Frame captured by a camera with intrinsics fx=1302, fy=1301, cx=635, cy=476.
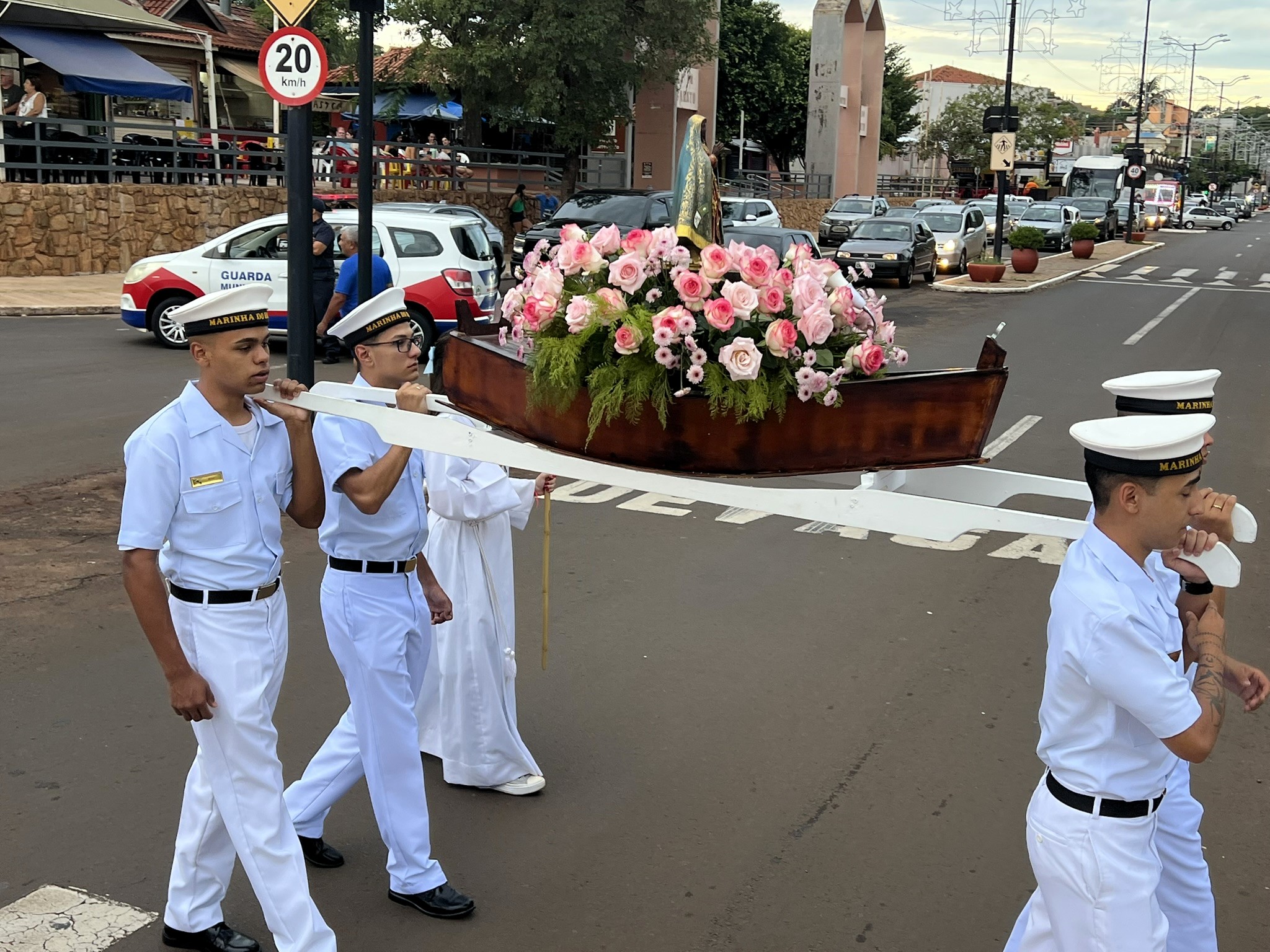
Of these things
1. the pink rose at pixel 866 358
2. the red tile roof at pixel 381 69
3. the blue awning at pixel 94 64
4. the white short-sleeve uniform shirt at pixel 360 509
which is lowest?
the white short-sleeve uniform shirt at pixel 360 509

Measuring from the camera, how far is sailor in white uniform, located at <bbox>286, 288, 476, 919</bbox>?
4.14 m

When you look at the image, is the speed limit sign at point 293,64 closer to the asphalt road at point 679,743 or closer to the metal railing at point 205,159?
the asphalt road at point 679,743

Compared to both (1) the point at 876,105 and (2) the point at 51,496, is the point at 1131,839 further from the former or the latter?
(1) the point at 876,105

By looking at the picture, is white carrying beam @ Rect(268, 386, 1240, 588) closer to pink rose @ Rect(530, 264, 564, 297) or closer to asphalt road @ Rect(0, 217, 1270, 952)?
pink rose @ Rect(530, 264, 564, 297)

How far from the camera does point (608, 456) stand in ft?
10.8

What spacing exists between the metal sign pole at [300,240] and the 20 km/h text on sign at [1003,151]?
2406 cm

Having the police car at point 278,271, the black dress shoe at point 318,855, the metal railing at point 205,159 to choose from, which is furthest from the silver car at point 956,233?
the black dress shoe at point 318,855

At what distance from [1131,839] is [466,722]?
2.74 m

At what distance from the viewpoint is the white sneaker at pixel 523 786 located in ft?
16.5

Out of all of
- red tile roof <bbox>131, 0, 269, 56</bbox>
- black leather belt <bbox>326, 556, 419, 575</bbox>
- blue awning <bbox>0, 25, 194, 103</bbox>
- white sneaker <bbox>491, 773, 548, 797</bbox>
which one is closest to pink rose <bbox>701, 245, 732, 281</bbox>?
black leather belt <bbox>326, 556, 419, 575</bbox>

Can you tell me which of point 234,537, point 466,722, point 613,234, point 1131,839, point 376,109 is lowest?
point 466,722

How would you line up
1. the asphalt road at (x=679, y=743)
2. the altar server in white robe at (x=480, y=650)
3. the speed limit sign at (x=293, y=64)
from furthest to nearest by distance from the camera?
the speed limit sign at (x=293, y=64), the altar server in white robe at (x=480, y=650), the asphalt road at (x=679, y=743)

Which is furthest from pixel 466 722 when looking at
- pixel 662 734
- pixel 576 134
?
pixel 576 134

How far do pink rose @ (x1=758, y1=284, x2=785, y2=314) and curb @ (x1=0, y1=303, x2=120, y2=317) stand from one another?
17.5m
